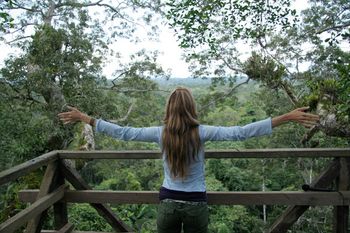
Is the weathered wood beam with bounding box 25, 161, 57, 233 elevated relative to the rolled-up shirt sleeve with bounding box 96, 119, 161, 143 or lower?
lower

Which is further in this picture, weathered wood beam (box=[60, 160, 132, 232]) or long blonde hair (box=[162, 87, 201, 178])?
weathered wood beam (box=[60, 160, 132, 232])

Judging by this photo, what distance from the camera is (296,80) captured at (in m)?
10.7

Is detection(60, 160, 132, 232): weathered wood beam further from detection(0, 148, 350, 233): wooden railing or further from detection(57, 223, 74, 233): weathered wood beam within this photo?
detection(57, 223, 74, 233): weathered wood beam

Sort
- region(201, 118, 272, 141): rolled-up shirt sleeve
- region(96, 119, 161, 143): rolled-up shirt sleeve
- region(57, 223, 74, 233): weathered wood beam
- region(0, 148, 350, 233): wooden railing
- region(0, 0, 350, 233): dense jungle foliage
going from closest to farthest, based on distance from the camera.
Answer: region(201, 118, 272, 141): rolled-up shirt sleeve < region(96, 119, 161, 143): rolled-up shirt sleeve < region(0, 148, 350, 233): wooden railing < region(57, 223, 74, 233): weathered wood beam < region(0, 0, 350, 233): dense jungle foliage

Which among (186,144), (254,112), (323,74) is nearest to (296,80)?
(323,74)

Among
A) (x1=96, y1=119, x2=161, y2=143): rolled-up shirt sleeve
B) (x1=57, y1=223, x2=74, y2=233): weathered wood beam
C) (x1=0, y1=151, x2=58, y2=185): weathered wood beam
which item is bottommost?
(x1=57, y1=223, x2=74, y2=233): weathered wood beam

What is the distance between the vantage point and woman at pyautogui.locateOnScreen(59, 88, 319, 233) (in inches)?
87.1

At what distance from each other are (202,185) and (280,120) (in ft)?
2.09

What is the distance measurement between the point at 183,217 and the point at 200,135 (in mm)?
521

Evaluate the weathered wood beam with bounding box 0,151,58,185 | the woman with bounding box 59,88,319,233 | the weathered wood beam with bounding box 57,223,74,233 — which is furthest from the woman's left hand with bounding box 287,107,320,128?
the weathered wood beam with bounding box 57,223,74,233

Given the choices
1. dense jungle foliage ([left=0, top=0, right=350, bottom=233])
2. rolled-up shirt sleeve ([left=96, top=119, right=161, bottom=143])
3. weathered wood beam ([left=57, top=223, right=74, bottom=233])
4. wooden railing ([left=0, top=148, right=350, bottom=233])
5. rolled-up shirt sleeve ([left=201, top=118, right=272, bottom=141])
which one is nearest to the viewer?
rolled-up shirt sleeve ([left=201, top=118, right=272, bottom=141])

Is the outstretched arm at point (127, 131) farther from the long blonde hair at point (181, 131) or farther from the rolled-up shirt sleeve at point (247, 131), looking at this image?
the rolled-up shirt sleeve at point (247, 131)

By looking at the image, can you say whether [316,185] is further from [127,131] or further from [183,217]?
[127,131]

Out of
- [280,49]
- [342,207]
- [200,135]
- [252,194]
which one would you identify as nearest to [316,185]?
[342,207]
